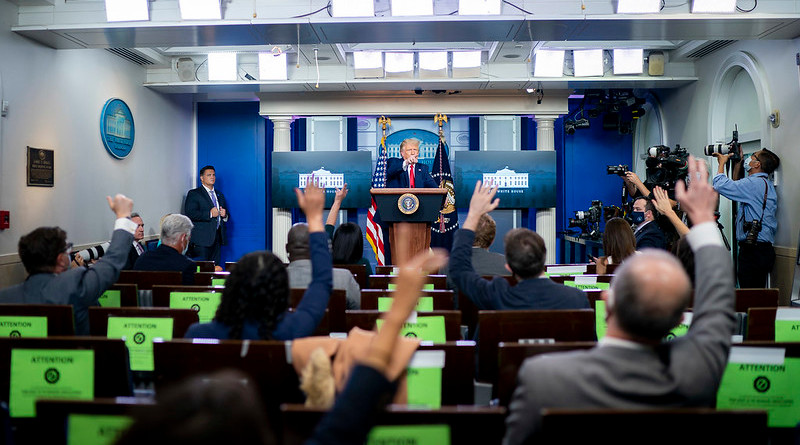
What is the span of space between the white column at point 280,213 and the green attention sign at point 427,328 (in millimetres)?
6586

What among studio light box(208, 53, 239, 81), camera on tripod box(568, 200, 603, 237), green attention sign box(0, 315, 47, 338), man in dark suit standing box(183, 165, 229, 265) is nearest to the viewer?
green attention sign box(0, 315, 47, 338)

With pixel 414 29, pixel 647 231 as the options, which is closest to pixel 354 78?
pixel 414 29

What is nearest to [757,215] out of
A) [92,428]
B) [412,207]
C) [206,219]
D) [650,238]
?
[650,238]

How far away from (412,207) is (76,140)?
11.4ft

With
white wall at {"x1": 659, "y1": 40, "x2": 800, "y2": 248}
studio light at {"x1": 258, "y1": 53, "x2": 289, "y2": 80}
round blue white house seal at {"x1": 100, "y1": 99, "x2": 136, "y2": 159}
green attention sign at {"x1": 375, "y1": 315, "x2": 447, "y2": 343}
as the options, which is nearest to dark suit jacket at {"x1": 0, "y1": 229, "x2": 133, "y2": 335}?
green attention sign at {"x1": 375, "y1": 315, "x2": 447, "y2": 343}

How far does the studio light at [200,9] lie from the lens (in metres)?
4.53

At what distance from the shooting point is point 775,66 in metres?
5.77

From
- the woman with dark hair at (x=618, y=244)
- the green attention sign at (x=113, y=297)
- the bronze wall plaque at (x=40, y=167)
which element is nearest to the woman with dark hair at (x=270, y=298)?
the green attention sign at (x=113, y=297)

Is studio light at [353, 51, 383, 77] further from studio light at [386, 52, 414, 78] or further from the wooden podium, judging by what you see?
the wooden podium

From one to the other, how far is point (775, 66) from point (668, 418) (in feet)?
19.7

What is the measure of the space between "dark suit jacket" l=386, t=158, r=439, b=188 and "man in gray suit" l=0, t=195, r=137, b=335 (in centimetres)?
491

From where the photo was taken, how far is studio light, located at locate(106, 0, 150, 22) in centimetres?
454

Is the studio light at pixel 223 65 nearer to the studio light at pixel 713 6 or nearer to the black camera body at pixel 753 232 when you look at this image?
the studio light at pixel 713 6

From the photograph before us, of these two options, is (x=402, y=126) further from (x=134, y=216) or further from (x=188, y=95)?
(x=134, y=216)
